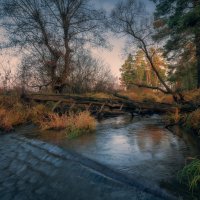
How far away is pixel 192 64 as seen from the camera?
2606 centimetres

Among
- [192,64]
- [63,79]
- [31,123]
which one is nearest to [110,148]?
[31,123]

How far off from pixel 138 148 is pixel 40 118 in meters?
7.18

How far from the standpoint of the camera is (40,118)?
14.4 m

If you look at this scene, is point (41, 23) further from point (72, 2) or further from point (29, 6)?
point (72, 2)

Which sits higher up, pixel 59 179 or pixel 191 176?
pixel 191 176

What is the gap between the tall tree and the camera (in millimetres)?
12663

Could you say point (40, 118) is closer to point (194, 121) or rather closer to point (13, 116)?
point (13, 116)

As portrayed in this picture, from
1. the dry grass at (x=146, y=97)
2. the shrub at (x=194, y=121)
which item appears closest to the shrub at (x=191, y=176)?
the shrub at (x=194, y=121)

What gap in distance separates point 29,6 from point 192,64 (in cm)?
1461

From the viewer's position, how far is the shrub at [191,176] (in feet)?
16.9

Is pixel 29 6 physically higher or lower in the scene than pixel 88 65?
higher

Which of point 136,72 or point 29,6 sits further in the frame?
point 136,72

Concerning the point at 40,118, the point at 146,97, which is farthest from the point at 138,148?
the point at 146,97

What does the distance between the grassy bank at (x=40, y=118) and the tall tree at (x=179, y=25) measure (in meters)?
5.85
